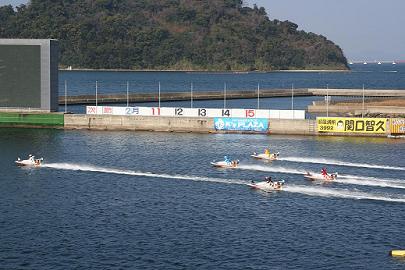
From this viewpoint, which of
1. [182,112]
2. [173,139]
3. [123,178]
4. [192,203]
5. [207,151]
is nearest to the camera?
[192,203]

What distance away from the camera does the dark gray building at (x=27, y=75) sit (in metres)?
130

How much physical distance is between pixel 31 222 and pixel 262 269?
24.8 metres

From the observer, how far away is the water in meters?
58.8

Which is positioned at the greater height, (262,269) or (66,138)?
(66,138)

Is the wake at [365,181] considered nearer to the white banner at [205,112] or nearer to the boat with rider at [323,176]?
the boat with rider at [323,176]

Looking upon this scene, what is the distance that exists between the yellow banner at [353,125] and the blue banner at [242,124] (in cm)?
988

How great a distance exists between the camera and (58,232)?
65438mm

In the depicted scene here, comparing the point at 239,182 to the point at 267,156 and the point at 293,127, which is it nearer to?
the point at 267,156

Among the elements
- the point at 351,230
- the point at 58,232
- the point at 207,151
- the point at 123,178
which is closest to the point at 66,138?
the point at 207,151

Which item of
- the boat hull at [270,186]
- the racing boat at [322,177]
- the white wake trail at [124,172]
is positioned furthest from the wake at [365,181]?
the white wake trail at [124,172]

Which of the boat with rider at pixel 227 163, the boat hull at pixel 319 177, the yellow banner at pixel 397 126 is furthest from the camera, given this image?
the yellow banner at pixel 397 126

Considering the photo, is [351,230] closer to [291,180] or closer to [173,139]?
[291,180]

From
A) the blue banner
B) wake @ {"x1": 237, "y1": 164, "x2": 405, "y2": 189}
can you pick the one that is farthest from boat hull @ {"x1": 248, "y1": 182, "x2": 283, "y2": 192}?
the blue banner

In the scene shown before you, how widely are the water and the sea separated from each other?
0.47 feet
